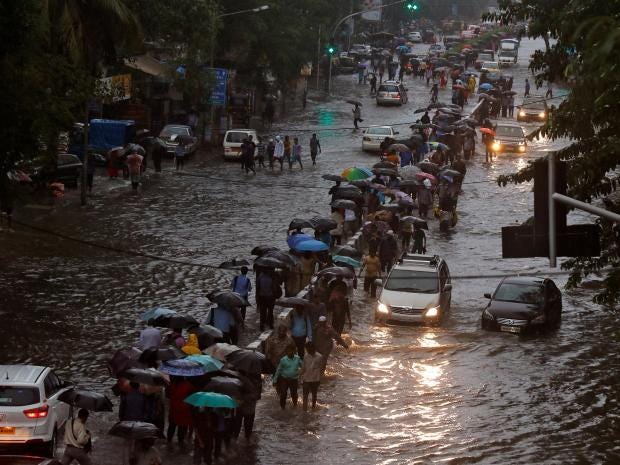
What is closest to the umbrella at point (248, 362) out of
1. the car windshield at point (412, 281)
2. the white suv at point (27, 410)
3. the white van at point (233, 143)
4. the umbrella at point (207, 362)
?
the umbrella at point (207, 362)

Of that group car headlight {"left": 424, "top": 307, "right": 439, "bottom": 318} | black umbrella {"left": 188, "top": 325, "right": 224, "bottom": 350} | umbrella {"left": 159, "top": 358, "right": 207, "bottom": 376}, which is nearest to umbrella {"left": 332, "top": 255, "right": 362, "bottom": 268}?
car headlight {"left": 424, "top": 307, "right": 439, "bottom": 318}

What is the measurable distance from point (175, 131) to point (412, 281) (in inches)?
1039

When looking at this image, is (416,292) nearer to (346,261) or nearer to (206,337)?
(346,261)

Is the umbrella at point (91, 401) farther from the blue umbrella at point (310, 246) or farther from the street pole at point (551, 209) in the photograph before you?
the blue umbrella at point (310, 246)

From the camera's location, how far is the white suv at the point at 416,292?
29.2 metres

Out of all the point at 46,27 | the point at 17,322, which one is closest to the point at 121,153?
the point at 46,27

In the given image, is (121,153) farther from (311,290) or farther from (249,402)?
(249,402)

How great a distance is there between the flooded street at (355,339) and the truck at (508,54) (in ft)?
193

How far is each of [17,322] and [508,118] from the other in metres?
51.8

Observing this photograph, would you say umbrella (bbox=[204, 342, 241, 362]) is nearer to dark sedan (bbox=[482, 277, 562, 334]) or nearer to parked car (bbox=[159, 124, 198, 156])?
dark sedan (bbox=[482, 277, 562, 334])

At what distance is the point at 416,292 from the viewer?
29.7m

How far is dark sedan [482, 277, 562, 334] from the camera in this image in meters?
28.6

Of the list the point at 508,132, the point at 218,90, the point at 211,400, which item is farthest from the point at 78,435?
the point at 508,132

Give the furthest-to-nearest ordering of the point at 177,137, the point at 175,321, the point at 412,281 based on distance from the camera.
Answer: the point at 177,137 < the point at 412,281 < the point at 175,321
